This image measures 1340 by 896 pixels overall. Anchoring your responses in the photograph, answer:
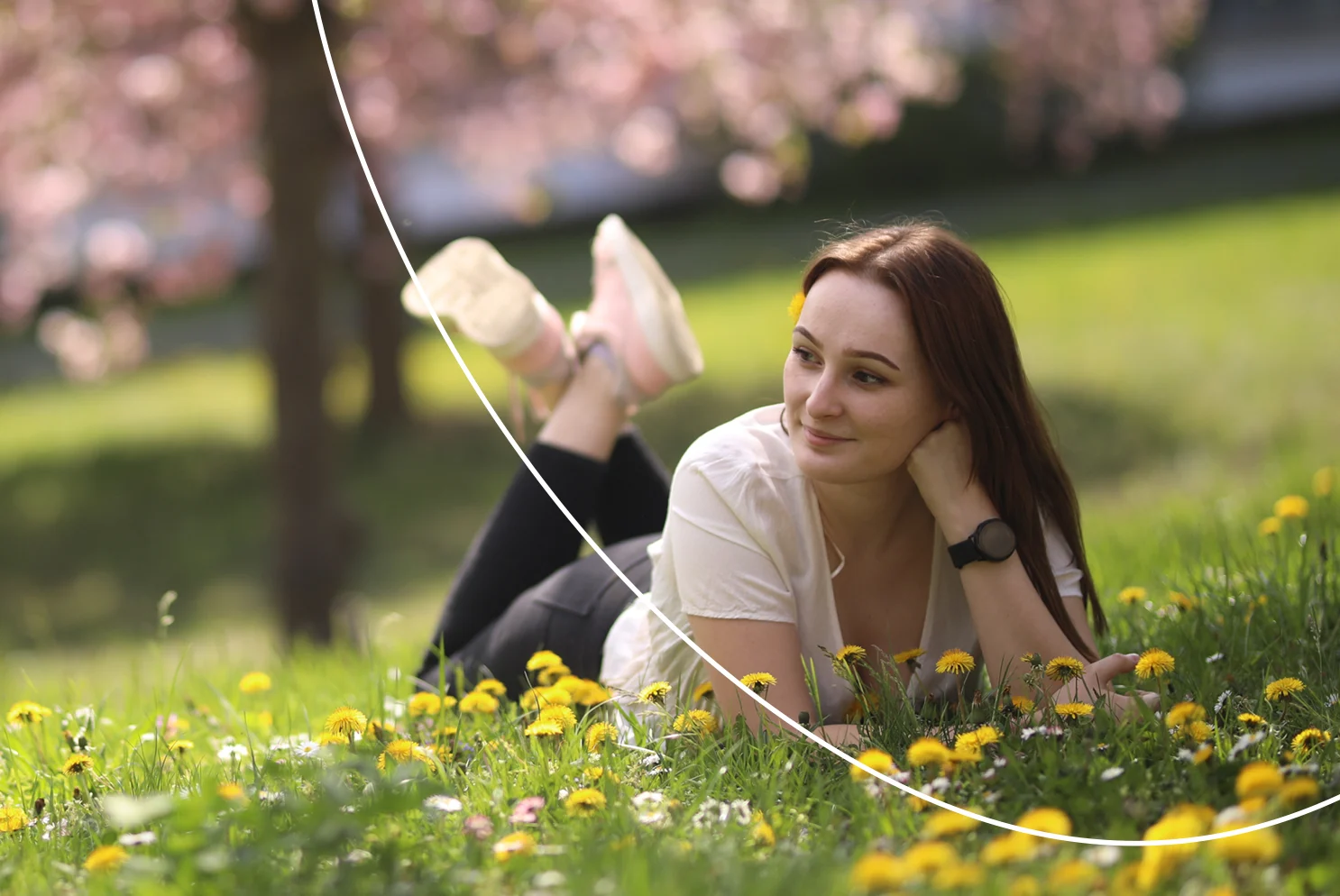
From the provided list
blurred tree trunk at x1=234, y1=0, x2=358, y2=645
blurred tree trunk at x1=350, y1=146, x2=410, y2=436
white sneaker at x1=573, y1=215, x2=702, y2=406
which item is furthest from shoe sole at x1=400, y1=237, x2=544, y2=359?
blurred tree trunk at x1=350, y1=146, x2=410, y2=436

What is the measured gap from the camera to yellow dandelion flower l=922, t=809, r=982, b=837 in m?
1.52

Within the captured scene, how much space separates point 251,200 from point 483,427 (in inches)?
117

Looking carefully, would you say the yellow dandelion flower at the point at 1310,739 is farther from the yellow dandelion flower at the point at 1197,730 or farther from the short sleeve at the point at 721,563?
the short sleeve at the point at 721,563

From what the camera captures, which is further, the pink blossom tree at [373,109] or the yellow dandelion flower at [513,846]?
the pink blossom tree at [373,109]

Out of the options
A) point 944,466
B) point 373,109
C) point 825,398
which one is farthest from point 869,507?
point 373,109

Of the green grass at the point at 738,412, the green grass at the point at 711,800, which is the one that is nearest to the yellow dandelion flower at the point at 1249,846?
the green grass at the point at 711,800

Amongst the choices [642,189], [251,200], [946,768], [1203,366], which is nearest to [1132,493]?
[1203,366]

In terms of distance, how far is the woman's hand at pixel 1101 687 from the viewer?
6.38 feet

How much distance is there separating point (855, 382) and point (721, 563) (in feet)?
1.04

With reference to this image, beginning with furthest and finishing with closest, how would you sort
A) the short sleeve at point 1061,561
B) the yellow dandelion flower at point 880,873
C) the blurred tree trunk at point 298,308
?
the blurred tree trunk at point 298,308 → the short sleeve at point 1061,561 → the yellow dandelion flower at point 880,873

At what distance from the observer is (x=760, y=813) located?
5.71 feet

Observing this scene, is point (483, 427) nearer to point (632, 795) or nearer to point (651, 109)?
point (651, 109)

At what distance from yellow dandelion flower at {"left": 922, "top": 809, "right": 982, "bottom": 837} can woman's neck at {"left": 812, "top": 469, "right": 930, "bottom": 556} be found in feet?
1.77

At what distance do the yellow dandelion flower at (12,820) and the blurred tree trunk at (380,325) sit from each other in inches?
264
